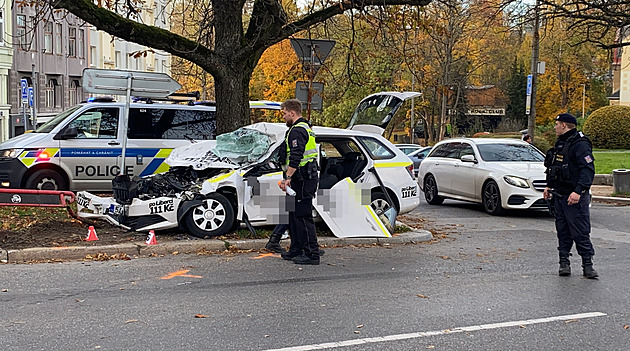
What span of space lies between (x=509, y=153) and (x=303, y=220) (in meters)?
8.04

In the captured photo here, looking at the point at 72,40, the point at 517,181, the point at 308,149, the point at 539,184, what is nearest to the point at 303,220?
the point at 308,149

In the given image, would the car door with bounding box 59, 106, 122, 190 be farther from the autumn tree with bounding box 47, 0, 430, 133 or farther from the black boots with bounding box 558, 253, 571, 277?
the black boots with bounding box 558, 253, 571, 277

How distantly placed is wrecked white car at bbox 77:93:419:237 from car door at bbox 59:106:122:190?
4092 millimetres

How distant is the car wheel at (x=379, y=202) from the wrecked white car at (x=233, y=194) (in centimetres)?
1

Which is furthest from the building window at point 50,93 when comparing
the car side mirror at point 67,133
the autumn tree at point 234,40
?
the autumn tree at point 234,40

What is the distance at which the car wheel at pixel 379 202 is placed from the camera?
10984mm

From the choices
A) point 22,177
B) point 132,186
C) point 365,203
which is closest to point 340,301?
point 365,203

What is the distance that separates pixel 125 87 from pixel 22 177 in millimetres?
3401

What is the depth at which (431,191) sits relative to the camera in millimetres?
17266

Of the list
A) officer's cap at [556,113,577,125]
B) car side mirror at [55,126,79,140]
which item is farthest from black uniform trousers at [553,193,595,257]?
car side mirror at [55,126,79,140]

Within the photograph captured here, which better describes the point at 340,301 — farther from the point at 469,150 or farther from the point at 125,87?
the point at 469,150

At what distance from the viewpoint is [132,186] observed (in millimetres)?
10102

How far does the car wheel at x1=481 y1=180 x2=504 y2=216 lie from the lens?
14.6 meters

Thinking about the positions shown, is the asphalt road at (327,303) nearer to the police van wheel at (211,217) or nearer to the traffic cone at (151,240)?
the traffic cone at (151,240)
